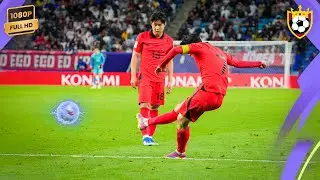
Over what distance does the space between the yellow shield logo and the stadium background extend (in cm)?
161

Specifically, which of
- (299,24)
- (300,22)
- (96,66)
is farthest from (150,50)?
(299,24)

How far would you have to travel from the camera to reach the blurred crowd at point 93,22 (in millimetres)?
39750

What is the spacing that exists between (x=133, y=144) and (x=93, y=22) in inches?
1112

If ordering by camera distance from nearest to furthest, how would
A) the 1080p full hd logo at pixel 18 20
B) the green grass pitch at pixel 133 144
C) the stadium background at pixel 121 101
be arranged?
the green grass pitch at pixel 133 144 → the stadium background at pixel 121 101 → the 1080p full hd logo at pixel 18 20

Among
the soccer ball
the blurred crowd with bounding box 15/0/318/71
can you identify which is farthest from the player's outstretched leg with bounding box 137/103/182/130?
the blurred crowd with bounding box 15/0/318/71

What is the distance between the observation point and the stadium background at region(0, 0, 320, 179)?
10.8 m

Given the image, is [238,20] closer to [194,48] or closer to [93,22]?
[93,22]

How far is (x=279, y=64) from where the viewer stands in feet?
114

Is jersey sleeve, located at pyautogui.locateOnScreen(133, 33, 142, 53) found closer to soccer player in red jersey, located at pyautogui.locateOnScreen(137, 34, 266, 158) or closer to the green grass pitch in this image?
the green grass pitch

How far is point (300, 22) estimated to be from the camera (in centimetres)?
3253

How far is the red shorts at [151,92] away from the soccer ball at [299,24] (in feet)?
65.0

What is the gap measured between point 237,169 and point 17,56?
28.7 meters

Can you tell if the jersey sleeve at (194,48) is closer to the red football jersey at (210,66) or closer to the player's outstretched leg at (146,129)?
the red football jersey at (210,66)

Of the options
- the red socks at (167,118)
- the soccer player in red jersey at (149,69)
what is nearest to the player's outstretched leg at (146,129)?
the soccer player in red jersey at (149,69)
